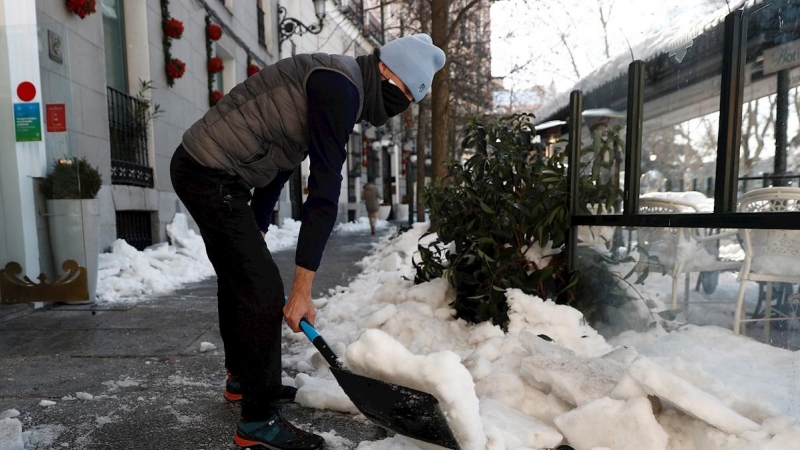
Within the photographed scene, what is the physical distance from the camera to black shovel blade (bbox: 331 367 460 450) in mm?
1479

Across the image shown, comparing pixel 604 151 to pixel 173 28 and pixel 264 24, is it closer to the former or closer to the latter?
pixel 173 28

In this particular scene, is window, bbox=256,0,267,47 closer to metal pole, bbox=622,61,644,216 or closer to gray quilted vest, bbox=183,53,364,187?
metal pole, bbox=622,61,644,216

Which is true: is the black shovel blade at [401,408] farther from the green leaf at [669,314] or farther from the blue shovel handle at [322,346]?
the green leaf at [669,314]

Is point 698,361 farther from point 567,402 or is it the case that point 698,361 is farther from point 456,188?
point 456,188

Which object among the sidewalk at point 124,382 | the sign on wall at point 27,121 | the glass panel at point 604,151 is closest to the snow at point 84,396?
the sidewalk at point 124,382

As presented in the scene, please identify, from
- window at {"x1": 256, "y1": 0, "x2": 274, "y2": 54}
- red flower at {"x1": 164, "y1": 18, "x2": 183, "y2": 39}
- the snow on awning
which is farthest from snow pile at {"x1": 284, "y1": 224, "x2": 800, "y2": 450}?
window at {"x1": 256, "y1": 0, "x2": 274, "y2": 54}

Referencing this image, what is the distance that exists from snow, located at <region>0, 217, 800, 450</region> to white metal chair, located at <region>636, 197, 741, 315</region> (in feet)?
0.31

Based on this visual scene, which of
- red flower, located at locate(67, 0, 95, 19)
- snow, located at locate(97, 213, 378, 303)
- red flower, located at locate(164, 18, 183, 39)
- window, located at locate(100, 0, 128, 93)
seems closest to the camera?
snow, located at locate(97, 213, 378, 303)

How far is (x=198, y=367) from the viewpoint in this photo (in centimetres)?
286

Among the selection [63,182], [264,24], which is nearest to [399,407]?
[63,182]

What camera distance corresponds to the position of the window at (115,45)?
739cm

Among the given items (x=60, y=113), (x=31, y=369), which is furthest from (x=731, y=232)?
(x=60, y=113)

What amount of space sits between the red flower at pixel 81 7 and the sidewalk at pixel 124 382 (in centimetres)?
344

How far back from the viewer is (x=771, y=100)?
1.96m
